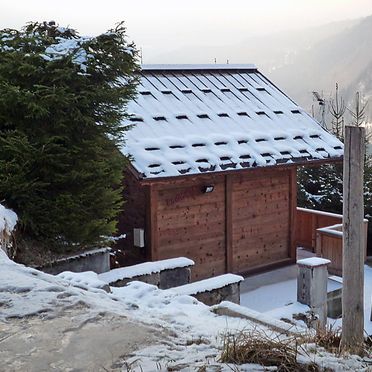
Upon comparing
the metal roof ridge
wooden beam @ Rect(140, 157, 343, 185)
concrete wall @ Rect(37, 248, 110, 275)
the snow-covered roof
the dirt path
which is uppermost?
the metal roof ridge

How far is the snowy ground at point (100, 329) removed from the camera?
388cm

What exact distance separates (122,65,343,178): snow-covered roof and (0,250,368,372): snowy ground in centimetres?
431

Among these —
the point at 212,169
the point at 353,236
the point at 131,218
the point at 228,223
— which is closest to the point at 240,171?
the point at 212,169

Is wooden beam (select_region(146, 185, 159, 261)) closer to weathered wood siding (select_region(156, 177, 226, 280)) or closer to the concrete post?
weathered wood siding (select_region(156, 177, 226, 280))

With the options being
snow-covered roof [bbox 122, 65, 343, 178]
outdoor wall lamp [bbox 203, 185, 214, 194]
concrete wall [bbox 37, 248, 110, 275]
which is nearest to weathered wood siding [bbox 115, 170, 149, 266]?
snow-covered roof [bbox 122, 65, 343, 178]

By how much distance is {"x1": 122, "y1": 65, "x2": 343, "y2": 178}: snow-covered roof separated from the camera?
11.0 metres

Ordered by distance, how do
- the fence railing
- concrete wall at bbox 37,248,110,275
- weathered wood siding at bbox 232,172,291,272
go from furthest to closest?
weathered wood siding at bbox 232,172,291,272 < the fence railing < concrete wall at bbox 37,248,110,275

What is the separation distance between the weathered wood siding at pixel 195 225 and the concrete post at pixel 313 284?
255 cm

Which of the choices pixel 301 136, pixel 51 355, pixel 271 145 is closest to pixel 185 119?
pixel 271 145

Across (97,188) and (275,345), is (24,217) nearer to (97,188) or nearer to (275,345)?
(97,188)

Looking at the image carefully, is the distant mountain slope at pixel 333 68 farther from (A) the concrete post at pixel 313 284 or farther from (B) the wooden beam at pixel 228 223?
(A) the concrete post at pixel 313 284

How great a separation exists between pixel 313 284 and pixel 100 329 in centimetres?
582

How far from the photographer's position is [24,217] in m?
7.78

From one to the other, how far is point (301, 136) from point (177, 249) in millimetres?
4194
